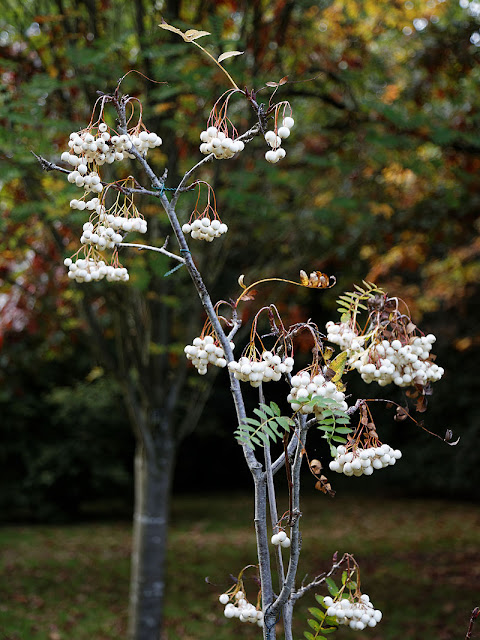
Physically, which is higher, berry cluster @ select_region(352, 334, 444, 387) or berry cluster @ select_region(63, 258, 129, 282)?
berry cluster @ select_region(63, 258, 129, 282)

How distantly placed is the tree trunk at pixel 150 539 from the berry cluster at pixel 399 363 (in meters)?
3.47

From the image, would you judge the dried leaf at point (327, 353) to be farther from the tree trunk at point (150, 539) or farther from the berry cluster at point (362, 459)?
the tree trunk at point (150, 539)

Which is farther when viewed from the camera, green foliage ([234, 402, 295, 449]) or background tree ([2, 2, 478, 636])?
background tree ([2, 2, 478, 636])

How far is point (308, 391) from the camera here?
A: 43.6 inches

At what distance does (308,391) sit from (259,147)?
3.63 m

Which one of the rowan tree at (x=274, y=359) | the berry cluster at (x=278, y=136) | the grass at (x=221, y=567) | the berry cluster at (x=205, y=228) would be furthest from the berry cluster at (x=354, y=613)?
the grass at (x=221, y=567)

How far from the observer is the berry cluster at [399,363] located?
1175 mm

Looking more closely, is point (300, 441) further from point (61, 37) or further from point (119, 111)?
point (61, 37)

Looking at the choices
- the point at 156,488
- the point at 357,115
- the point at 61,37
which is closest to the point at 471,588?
the point at 156,488

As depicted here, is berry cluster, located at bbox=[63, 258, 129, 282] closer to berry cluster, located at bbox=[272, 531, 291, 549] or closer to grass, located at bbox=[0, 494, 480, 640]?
berry cluster, located at bbox=[272, 531, 291, 549]

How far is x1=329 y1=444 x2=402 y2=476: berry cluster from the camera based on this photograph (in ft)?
3.76

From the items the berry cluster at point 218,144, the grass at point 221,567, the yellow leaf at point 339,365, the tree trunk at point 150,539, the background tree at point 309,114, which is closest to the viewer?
the berry cluster at point 218,144

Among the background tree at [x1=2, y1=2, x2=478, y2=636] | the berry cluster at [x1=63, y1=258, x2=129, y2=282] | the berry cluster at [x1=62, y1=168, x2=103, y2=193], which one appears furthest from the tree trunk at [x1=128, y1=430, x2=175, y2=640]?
the berry cluster at [x1=62, y1=168, x2=103, y2=193]

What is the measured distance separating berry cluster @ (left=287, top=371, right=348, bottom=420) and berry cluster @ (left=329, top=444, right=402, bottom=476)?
0.31 ft
